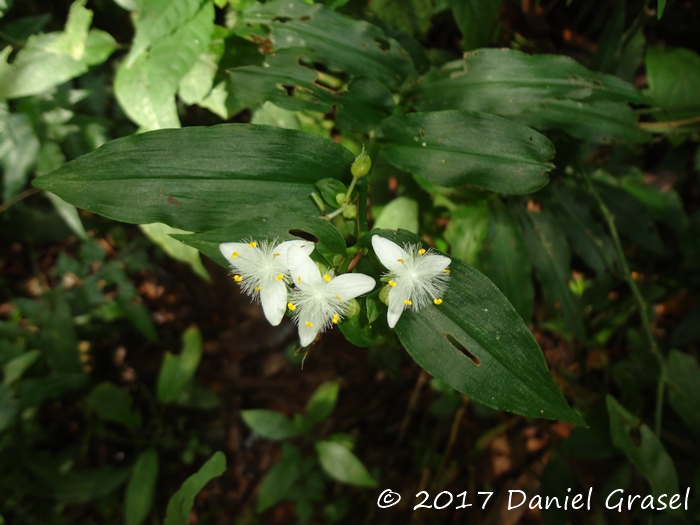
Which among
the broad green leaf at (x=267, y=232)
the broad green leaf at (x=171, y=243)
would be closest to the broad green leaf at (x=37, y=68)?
the broad green leaf at (x=171, y=243)

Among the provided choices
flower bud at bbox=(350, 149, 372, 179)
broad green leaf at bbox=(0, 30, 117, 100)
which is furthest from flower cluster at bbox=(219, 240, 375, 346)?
broad green leaf at bbox=(0, 30, 117, 100)

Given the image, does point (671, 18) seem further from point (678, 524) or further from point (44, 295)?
point (44, 295)

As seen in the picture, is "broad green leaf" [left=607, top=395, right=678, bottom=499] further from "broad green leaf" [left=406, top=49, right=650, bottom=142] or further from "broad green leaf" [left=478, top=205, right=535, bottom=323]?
"broad green leaf" [left=406, top=49, right=650, bottom=142]

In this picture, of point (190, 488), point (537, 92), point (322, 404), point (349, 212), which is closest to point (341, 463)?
point (322, 404)

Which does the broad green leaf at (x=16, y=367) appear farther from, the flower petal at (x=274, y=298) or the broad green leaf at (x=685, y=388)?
the broad green leaf at (x=685, y=388)

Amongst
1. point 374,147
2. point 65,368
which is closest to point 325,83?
point 374,147

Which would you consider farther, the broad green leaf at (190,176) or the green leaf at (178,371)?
the green leaf at (178,371)

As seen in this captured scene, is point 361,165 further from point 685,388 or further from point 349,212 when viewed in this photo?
point 685,388
